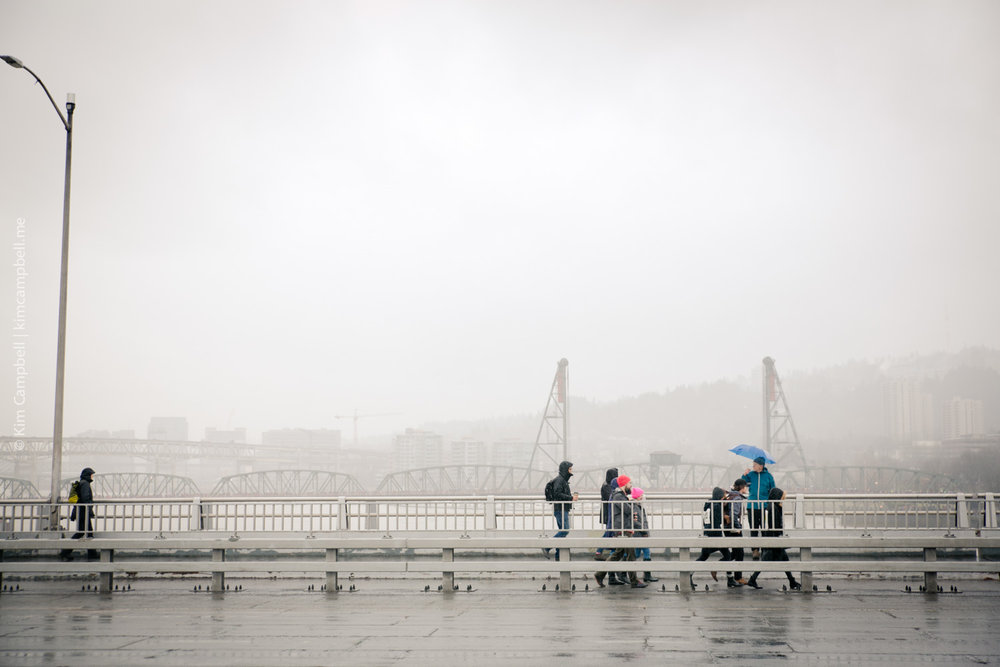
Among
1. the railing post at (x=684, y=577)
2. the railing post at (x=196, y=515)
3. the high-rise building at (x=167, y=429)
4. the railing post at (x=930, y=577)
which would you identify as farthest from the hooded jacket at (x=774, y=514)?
the high-rise building at (x=167, y=429)

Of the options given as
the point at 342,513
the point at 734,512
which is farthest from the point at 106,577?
the point at 734,512

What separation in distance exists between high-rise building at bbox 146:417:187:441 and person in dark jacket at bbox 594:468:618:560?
126 meters

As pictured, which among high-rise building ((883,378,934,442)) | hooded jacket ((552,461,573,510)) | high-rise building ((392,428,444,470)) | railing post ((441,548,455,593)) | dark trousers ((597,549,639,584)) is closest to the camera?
railing post ((441,548,455,593))

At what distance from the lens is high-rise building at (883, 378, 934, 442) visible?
16225cm

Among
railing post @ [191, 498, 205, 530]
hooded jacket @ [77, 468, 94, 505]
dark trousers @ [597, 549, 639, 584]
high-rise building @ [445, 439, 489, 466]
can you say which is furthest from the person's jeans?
high-rise building @ [445, 439, 489, 466]

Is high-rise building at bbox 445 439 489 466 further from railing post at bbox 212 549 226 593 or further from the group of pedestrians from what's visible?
railing post at bbox 212 549 226 593

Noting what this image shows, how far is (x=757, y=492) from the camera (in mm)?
15391

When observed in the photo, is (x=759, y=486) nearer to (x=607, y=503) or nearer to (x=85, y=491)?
(x=607, y=503)

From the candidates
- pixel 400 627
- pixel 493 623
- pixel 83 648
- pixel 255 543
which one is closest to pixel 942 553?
pixel 493 623

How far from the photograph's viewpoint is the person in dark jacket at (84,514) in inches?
630

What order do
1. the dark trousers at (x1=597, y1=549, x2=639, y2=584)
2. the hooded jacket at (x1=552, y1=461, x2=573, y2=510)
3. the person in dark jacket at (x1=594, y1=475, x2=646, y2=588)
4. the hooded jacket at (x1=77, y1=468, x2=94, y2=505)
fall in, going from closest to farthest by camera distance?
the person in dark jacket at (x1=594, y1=475, x2=646, y2=588)
the dark trousers at (x1=597, y1=549, x2=639, y2=584)
the hooded jacket at (x1=552, y1=461, x2=573, y2=510)
the hooded jacket at (x1=77, y1=468, x2=94, y2=505)

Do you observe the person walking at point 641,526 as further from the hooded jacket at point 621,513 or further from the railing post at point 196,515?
the railing post at point 196,515

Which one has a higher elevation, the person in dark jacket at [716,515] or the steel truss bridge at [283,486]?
the person in dark jacket at [716,515]

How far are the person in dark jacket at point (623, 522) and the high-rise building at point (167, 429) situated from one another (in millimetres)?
127322
